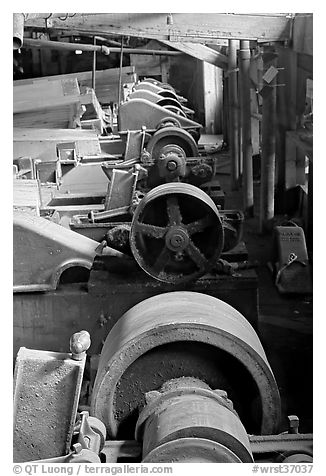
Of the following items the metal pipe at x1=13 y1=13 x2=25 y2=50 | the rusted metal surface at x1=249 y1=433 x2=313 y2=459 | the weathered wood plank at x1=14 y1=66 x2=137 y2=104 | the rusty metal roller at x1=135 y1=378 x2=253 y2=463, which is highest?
the weathered wood plank at x1=14 y1=66 x2=137 y2=104

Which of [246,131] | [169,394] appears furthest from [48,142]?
[169,394]

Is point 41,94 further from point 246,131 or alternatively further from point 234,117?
point 246,131

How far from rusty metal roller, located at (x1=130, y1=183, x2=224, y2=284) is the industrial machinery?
62.7 inches

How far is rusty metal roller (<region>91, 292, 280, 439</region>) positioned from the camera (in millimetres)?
3000

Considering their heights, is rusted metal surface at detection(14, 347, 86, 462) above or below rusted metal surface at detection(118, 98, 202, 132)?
below

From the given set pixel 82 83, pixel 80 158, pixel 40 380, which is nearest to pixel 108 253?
pixel 40 380

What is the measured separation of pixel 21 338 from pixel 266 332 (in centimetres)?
198

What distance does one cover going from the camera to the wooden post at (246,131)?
366 inches

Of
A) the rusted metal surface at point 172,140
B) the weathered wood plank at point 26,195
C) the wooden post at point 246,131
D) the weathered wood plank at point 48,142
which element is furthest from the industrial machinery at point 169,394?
the weathered wood plank at point 48,142

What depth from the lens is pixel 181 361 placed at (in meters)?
3.18

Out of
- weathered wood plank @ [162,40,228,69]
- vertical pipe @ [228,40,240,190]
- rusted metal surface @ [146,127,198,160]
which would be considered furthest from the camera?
vertical pipe @ [228,40,240,190]

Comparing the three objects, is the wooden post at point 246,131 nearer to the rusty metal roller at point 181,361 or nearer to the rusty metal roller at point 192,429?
the rusty metal roller at point 181,361

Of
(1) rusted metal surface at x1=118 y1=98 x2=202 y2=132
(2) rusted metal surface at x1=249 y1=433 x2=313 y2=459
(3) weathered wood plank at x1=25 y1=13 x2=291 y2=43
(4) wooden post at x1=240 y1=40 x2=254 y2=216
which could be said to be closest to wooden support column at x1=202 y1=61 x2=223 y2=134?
(1) rusted metal surface at x1=118 y1=98 x2=202 y2=132

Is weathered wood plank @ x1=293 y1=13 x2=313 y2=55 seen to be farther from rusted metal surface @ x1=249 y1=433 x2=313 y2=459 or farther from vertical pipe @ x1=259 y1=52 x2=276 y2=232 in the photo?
rusted metal surface @ x1=249 y1=433 x2=313 y2=459
